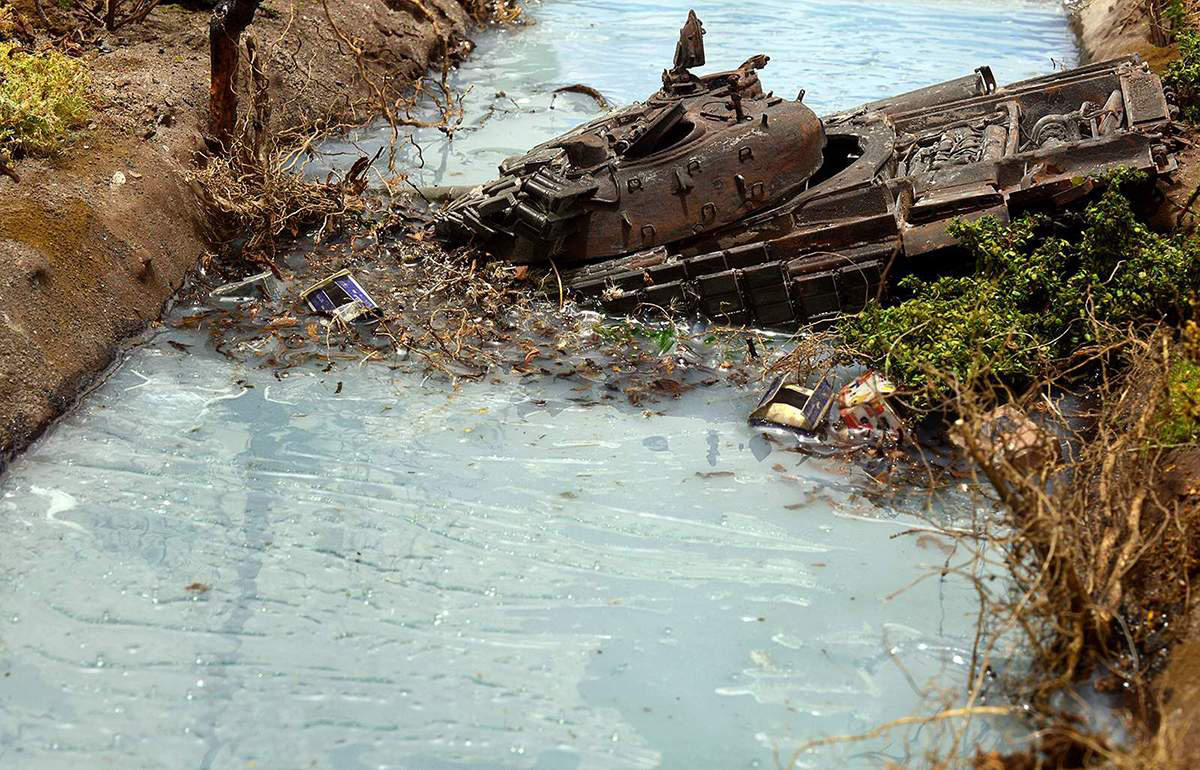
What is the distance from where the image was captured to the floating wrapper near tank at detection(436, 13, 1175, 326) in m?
10.4

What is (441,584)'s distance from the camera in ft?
25.4

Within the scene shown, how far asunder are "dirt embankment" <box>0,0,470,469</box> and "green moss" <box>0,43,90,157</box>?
18 centimetres

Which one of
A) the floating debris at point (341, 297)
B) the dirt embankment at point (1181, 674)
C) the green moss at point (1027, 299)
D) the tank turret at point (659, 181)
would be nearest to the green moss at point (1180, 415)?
the dirt embankment at point (1181, 674)

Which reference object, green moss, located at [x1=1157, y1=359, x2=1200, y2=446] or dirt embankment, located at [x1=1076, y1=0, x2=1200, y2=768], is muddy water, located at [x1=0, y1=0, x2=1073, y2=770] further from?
green moss, located at [x1=1157, y1=359, x2=1200, y2=446]

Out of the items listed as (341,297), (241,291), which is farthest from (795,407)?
(241,291)

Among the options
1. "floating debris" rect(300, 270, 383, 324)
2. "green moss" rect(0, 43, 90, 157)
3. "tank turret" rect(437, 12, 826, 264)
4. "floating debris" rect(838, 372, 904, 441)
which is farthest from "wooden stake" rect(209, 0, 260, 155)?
"floating debris" rect(838, 372, 904, 441)

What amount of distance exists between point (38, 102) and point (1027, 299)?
30.7ft

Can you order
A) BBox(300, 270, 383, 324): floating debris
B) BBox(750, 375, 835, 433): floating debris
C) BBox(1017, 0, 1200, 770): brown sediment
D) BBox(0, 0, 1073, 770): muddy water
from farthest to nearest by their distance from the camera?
BBox(300, 270, 383, 324): floating debris → BBox(750, 375, 835, 433): floating debris → BBox(0, 0, 1073, 770): muddy water → BBox(1017, 0, 1200, 770): brown sediment

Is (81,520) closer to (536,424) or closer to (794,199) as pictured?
(536,424)

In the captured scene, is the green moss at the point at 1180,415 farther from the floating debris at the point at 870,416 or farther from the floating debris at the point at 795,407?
the floating debris at the point at 795,407

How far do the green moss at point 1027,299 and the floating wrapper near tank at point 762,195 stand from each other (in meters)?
0.42

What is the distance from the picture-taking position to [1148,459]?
757 cm

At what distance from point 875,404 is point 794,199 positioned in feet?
8.24

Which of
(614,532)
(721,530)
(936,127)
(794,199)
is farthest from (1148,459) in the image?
(936,127)
